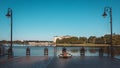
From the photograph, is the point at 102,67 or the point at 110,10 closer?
the point at 102,67

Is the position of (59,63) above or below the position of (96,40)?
below

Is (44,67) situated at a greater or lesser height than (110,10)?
lesser

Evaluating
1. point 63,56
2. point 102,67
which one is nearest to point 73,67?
point 102,67

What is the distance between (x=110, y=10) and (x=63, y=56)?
28.3ft

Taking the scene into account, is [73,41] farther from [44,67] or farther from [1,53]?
[44,67]

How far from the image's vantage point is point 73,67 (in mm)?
22953

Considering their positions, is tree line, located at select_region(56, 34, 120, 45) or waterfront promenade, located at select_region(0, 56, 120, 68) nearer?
waterfront promenade, located at select_region(0, 56, 120, 68)

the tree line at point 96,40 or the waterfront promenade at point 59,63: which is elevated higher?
the tree line at point 96,40

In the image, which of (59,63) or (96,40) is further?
(96,40)

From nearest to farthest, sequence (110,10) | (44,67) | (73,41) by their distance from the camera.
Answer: (44,67)
(110,10)
(73,41)

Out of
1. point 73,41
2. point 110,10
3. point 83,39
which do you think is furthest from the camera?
A: point 83,39

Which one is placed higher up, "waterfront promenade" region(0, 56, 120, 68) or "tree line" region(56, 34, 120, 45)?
"tree line" region(56, 34, 120, 45)

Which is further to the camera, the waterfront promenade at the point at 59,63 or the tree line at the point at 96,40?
the tree line at the point at 96,40

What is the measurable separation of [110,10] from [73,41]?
11667 centimetres
